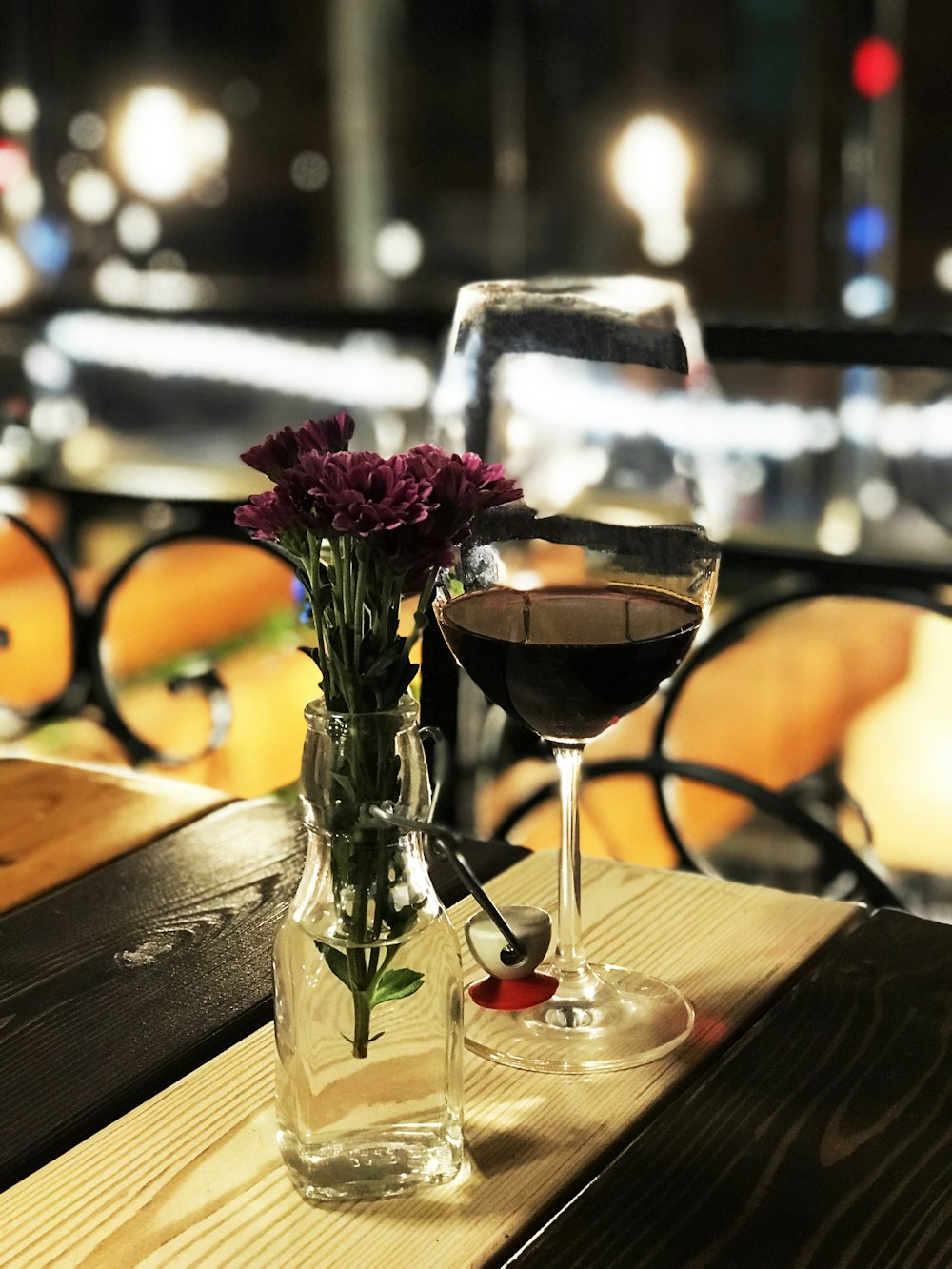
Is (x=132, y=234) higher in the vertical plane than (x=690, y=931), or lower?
higher

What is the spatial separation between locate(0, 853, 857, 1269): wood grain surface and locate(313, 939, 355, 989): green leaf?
0.28ft

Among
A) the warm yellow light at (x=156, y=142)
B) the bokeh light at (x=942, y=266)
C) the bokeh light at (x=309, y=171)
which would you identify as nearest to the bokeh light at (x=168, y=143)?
the warm yellow light at (x=156, y=142)

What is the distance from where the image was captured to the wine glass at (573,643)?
2.37ft

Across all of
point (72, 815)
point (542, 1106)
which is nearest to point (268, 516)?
point (542, 1106)

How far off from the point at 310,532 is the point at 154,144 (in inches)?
225

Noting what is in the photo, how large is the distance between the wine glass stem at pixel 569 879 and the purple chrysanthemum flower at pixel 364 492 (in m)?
0.23

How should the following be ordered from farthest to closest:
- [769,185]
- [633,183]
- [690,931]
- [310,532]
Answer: [633,183] → [769,185] → [690,931] → [310,532]

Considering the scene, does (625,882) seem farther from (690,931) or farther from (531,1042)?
(531,1042)

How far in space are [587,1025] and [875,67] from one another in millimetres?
4451

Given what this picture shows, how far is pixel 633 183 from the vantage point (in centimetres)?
550

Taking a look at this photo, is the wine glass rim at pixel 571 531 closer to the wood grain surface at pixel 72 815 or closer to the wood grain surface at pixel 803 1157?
the wood grain surface at pixel 803 1157

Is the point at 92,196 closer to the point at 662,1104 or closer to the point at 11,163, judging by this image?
the point at 11,163

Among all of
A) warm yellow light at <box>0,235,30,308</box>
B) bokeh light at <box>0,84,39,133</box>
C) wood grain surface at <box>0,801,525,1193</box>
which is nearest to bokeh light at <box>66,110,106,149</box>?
bokeh light at <box>0,84,39,133</box>

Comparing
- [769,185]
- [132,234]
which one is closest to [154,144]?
[132,234]
